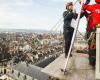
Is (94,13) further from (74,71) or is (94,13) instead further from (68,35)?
(74,71)

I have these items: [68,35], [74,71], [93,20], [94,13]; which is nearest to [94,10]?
[94,13]

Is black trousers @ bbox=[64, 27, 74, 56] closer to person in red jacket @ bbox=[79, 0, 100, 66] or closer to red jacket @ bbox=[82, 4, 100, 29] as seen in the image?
person in red jacket @ bbox=[79, 0, 100, 66]

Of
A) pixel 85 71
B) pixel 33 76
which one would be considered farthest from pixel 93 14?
pixel 33 76

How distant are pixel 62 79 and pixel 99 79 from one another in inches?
48.6

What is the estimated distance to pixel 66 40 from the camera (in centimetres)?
738

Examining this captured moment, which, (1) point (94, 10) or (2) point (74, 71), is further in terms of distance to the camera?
(2) point (74, 71)

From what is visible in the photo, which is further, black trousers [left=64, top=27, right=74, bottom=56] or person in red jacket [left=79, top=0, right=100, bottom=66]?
black trousers [left=64, top=27, right=74, bottom=56]

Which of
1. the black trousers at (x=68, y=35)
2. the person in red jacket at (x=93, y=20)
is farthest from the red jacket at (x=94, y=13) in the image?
the black trousers at (x=68, y=35)

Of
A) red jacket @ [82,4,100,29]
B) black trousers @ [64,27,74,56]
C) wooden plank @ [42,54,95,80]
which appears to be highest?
red jacket @ [82,4,100,29]

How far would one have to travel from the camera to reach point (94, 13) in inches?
238

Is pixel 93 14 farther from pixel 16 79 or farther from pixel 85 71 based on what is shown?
pixel 16 79

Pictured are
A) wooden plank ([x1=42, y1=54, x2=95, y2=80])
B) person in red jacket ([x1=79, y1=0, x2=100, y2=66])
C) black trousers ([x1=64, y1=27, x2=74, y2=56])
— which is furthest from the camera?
black trousers ([x1=64, y1=27, x2=74, y2=56])

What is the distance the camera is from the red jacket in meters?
5.95

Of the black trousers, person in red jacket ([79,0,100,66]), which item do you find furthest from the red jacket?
the black trousers
